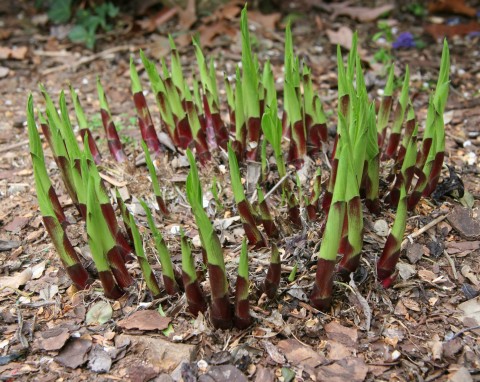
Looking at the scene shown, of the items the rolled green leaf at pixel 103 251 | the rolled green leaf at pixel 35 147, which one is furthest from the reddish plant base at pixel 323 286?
the rolled green leaf at pixel 35 147

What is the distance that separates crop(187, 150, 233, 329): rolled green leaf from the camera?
129 cm

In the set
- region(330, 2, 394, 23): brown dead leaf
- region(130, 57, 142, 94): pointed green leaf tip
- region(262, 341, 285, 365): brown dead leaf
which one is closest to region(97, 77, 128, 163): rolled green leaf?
region(130, 57, 142, 94): pointed green leaf tip

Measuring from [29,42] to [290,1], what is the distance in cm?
164

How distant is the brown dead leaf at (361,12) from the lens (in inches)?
136

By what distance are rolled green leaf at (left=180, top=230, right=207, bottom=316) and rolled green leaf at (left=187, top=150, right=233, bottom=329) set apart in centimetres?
5

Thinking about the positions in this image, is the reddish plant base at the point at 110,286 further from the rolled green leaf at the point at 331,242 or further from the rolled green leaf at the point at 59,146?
the rolled green leaf at the point at 331,242

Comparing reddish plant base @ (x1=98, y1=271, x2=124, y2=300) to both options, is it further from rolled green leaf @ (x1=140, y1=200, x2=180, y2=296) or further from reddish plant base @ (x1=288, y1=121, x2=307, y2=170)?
reddish plant base @ (x1=288, y1=121, x2=307, y2=170)

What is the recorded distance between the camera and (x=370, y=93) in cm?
286

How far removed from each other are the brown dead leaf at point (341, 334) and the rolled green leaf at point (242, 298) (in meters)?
0.21

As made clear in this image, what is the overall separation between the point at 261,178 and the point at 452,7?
220cm

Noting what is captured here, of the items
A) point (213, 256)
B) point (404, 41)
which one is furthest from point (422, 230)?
point (404, 41)

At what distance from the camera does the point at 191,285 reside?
145 centimetres

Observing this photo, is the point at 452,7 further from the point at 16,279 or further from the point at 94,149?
the point at 16,279

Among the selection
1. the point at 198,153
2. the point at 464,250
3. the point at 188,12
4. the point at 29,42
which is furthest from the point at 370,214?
the point at 29,42
